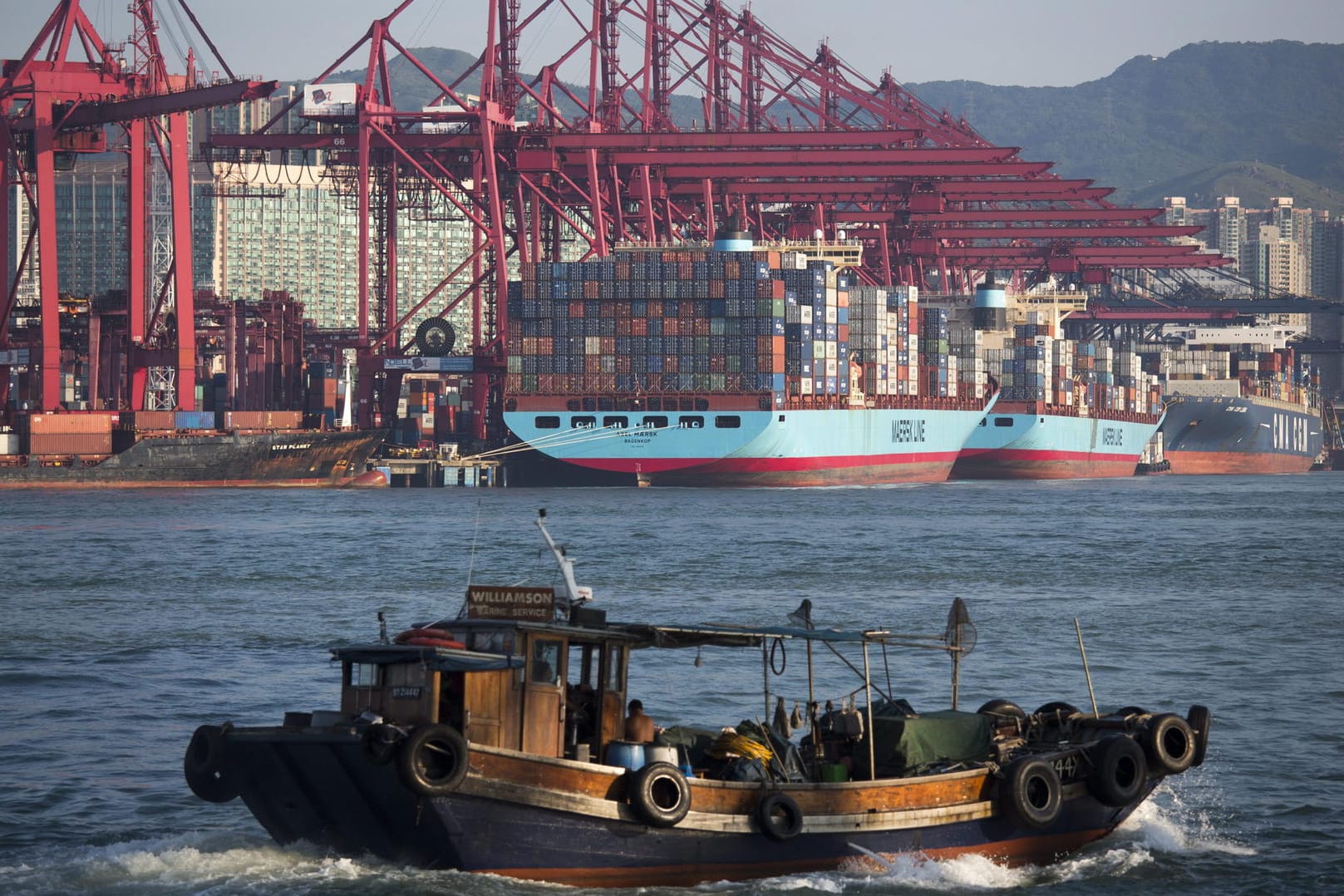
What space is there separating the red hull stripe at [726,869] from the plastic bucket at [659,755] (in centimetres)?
112

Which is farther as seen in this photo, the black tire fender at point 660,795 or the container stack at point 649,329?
the container stack at point 649,329

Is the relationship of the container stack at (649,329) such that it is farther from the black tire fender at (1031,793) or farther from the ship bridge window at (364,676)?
the ship bridge window at (364,676)

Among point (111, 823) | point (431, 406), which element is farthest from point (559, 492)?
point (111, 823)

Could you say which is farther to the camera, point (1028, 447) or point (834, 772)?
point (1028, 447)

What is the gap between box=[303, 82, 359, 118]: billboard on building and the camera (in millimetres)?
108125

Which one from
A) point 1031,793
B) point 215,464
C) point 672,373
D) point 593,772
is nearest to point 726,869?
point 593,772

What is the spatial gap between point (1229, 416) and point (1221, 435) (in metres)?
2.98

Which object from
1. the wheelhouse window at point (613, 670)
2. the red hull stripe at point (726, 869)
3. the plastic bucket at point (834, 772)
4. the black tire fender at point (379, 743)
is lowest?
the red hull stripe at point (726, 869)

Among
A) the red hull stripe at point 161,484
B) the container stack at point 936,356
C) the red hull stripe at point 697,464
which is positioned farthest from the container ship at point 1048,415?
the red hull stripe at point 161,484

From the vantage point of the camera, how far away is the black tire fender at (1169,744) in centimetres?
2280

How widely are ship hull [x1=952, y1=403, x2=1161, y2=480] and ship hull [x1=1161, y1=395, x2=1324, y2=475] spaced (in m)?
23.7

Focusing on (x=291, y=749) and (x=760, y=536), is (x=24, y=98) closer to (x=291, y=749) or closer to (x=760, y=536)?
(x=760, y=536)

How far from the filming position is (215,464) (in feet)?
345

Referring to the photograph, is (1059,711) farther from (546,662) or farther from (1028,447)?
(1028,447)
